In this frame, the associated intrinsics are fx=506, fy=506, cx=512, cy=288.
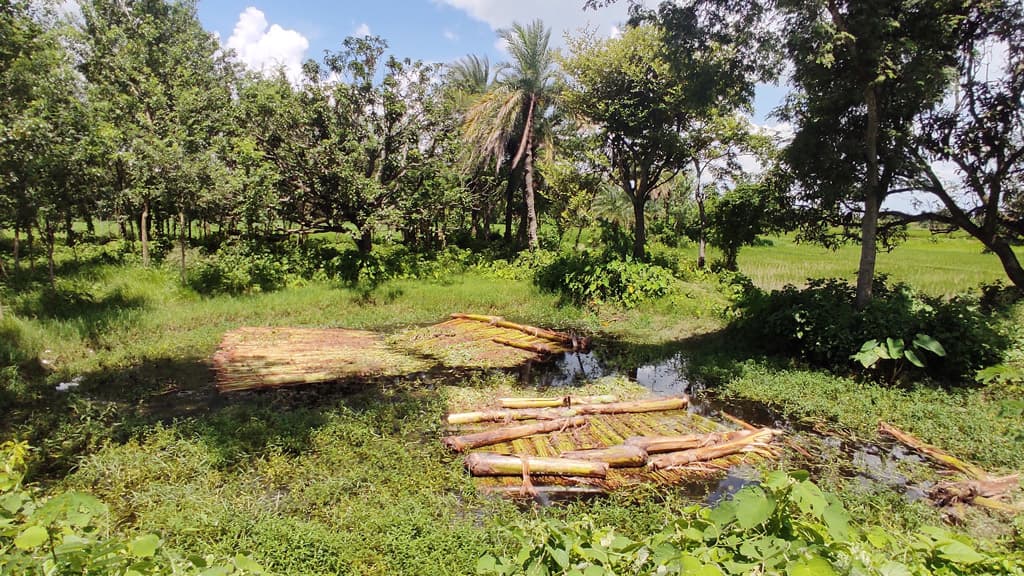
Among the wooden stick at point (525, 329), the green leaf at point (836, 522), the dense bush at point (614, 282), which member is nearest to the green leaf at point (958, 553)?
the green leaf at point (836, 522)

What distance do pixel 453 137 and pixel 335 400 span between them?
10.3 meters

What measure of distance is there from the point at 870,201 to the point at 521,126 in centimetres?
1156

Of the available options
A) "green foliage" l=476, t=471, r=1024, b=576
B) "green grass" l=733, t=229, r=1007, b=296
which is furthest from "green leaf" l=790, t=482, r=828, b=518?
"green grass" l=733, t=229, r=1007, b=296

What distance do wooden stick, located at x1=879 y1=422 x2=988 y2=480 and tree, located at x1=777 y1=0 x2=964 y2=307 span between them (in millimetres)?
2702

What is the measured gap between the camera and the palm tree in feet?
52.9

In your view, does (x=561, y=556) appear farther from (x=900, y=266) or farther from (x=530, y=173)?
(x=900, y=266)

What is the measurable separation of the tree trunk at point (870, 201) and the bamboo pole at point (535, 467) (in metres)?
5.60

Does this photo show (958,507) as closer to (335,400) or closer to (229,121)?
(335,400)

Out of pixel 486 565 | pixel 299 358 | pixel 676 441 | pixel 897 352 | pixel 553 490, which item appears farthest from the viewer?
pixel 299 358

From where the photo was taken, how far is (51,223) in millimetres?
11500

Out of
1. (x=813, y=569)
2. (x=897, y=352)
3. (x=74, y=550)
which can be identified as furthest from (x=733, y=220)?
(x=74, y=550)

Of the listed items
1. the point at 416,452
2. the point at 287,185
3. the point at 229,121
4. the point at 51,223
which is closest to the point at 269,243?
the point at 287,185

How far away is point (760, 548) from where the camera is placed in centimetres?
195

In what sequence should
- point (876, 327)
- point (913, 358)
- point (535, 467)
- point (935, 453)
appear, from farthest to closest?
point (876, 327)
point (913, 358)
point (935, 453)
point (535, 467)
